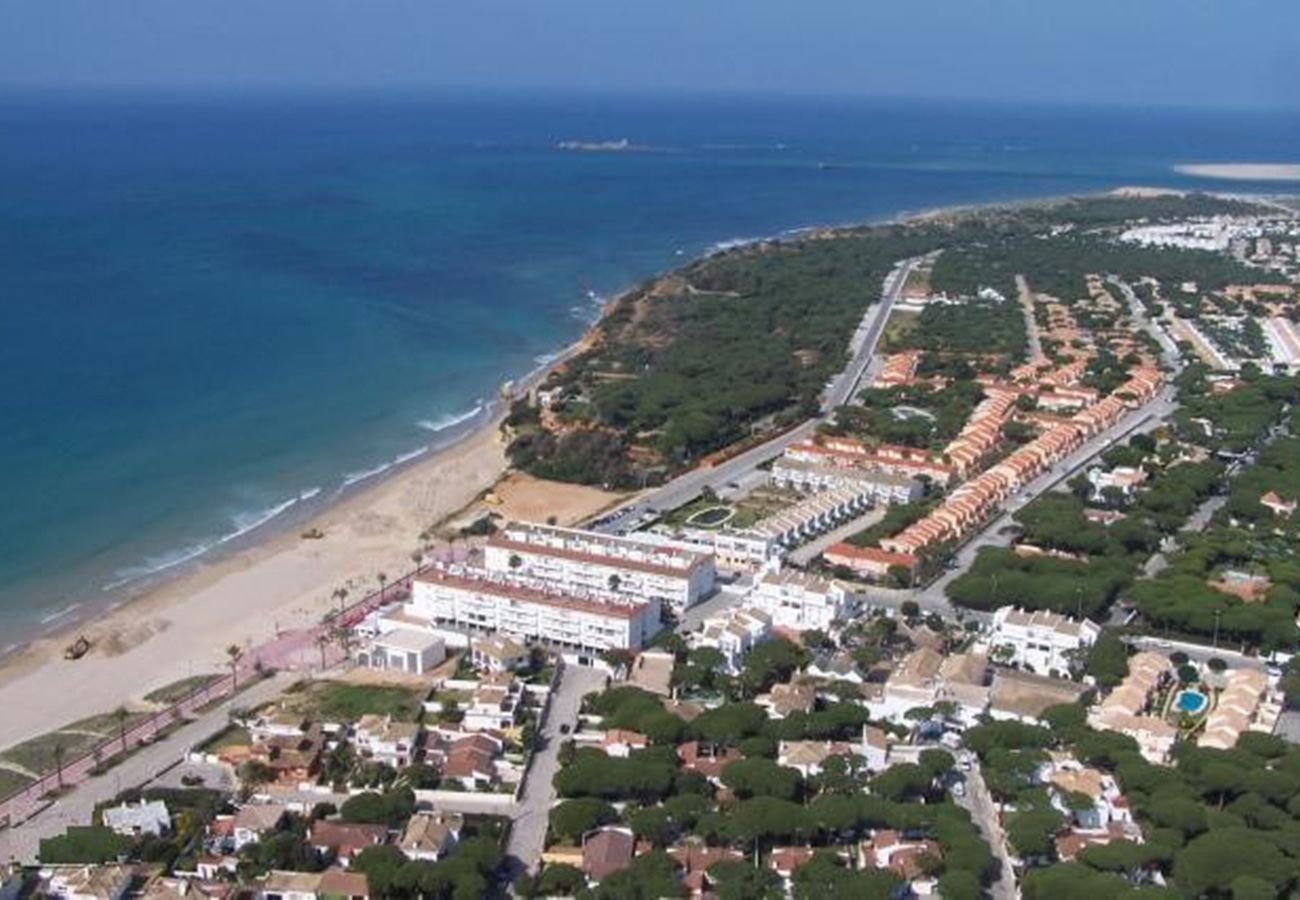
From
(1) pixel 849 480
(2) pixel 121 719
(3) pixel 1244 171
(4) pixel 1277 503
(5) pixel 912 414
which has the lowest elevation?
(2) pixel 121 719

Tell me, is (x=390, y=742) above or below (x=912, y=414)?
below

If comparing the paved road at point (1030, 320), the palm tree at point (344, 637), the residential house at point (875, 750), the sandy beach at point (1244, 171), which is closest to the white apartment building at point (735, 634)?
the residential house at point (875, 750)

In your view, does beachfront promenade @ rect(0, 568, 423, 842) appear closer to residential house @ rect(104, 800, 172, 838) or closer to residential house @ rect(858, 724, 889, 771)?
residential house @ rect(104, 800, 172, 838)

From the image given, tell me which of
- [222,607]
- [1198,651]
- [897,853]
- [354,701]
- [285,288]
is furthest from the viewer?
[285,288]

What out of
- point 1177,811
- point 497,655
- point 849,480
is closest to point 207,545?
point 497,655

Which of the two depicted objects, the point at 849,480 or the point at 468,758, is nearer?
the point at 468,758

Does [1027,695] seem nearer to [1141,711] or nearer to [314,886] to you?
[1141,711]

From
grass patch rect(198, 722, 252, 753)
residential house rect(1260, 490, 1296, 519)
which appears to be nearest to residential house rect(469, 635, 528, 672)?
grass patch rect(198, 722, 252, 753)
